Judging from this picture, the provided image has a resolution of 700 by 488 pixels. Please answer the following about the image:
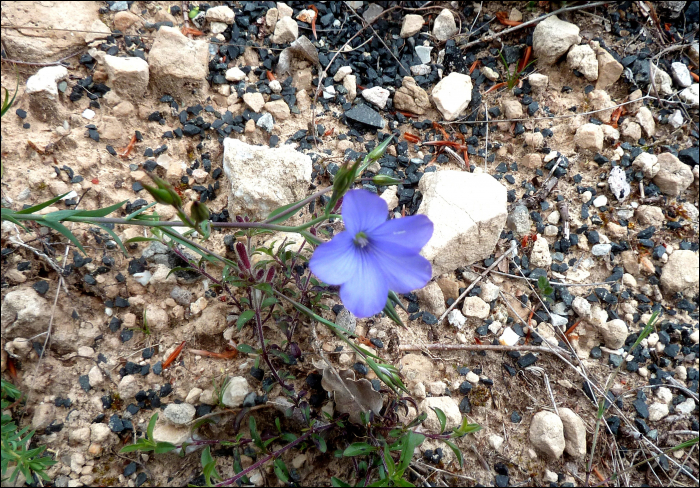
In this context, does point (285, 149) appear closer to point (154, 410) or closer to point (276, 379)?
point (276, 379)

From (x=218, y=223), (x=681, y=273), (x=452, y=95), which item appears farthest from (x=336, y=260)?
(x=681, y=273)

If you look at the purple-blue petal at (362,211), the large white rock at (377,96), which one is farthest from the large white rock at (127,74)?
the purple-blue petal at (362,211)

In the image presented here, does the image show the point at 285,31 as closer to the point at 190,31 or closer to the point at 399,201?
the point at 190,31

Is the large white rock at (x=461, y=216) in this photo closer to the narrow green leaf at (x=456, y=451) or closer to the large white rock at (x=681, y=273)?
the narrow green leaf at (x=456, y=451)

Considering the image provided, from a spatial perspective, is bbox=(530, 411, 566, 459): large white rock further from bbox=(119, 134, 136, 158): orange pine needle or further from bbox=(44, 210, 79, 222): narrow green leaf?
bbox=(119, 134, 136, 158): orange pine needle

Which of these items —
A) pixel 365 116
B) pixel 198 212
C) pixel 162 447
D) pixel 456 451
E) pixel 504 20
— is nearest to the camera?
pixel 198 212

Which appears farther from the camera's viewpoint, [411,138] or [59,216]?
[411,138]
